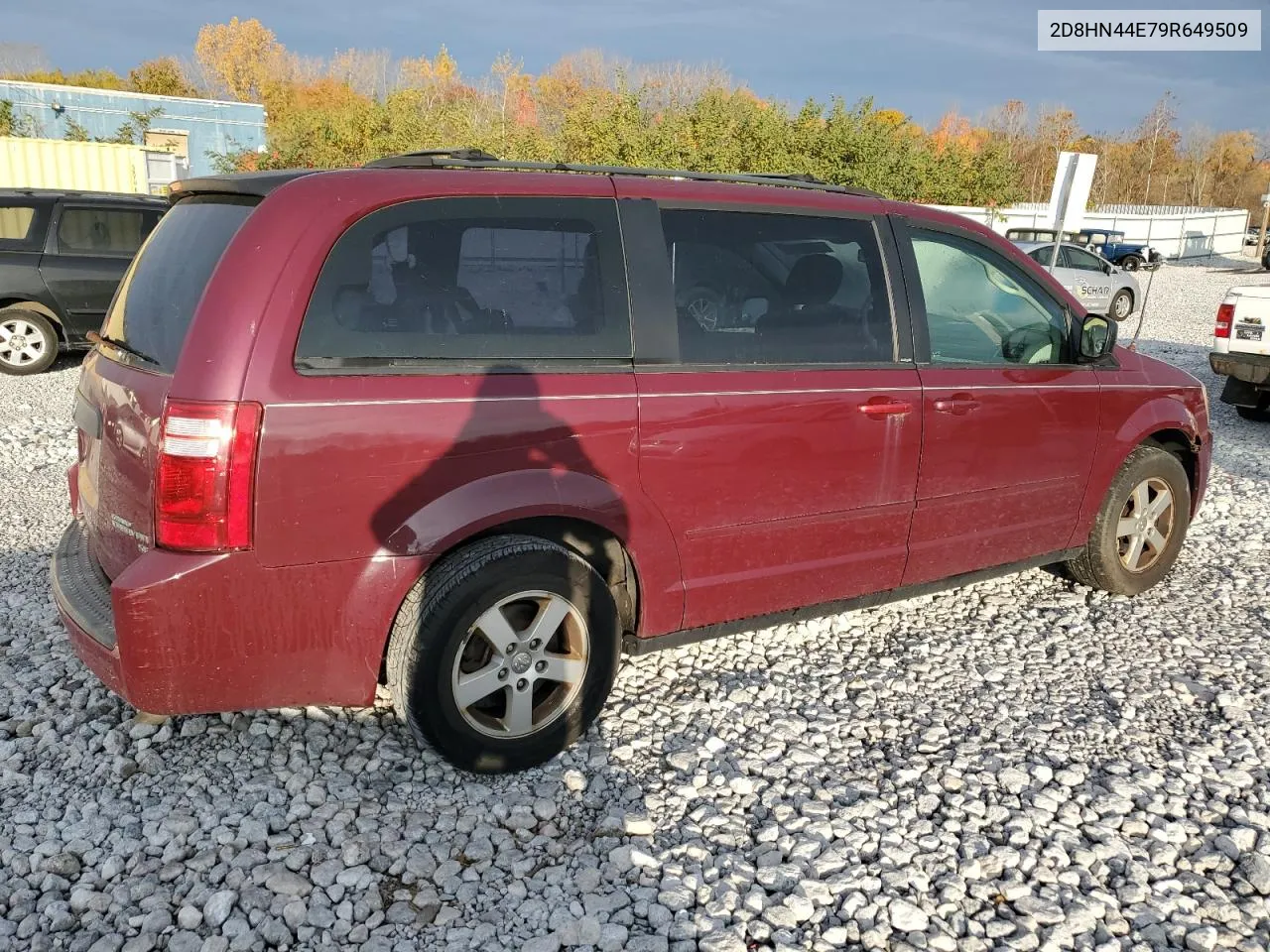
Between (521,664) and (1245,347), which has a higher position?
(1245,347)

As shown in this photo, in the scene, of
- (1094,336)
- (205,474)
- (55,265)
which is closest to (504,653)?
(205,474)

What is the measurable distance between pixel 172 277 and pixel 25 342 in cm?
892

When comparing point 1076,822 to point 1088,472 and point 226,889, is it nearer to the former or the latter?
point 1088,472

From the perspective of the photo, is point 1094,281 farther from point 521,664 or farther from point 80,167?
point 521,664

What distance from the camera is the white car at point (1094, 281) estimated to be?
834 inches

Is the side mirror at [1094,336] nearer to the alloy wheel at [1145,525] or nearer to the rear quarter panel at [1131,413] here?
the rear quarter panel at [1131,413]

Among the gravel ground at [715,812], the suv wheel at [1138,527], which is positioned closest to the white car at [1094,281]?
the suv wheel at [1138,527]

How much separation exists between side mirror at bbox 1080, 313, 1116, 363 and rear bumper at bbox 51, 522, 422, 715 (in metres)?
3.16

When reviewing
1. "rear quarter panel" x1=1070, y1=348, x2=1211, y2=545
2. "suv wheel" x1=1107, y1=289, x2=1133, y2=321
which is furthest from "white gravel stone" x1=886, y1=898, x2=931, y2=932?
"suv wheel" x1=1107, y1=289, x2=1133, y2=321

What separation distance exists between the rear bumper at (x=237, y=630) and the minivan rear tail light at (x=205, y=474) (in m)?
0.07

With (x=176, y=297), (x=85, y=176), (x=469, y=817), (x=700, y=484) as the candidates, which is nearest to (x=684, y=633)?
(x=700, y=484)

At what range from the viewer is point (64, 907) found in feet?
8.93

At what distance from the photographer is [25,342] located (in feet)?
35.0

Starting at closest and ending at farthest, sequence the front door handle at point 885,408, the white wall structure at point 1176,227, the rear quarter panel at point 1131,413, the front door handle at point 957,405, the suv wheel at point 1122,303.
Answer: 1. the front door handle at point 885,408
2. the front door handle at point 957,405
3. the rear quarter panel at point 1131,413
4. the suv wheel at point 1122,303
5. the white wall structure at point 1176,227
